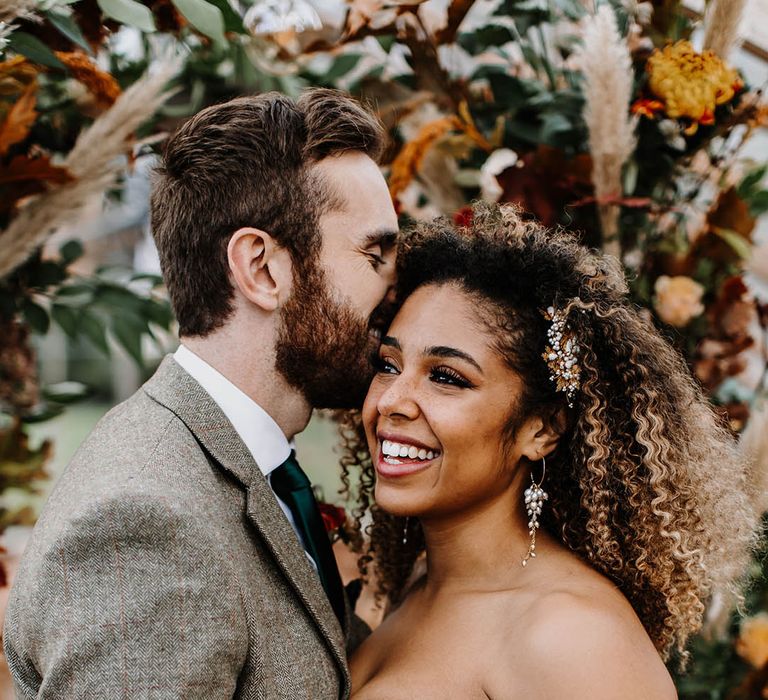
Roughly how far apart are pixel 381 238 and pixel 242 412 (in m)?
0.46

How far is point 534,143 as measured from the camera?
245cm

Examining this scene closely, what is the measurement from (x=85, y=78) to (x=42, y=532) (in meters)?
0.95

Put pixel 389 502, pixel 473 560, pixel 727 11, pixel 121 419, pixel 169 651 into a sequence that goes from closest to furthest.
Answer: pixel 169 651
pixel 121 419
pixel 389 502
pixel 473 560
pixel 727 11

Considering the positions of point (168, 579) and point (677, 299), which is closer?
point (168, 579)

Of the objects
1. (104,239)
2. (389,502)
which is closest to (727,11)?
(389,502)

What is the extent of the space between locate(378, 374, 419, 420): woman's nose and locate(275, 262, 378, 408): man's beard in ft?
0.39

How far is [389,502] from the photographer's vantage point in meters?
1.78

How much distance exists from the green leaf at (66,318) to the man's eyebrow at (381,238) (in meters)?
0.81

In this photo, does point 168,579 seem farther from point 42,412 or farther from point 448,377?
point 42,412

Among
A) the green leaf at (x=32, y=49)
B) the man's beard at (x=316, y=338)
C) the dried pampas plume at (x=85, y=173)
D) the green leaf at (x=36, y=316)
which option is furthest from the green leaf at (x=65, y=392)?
the green leaf at (x=32, y=49)

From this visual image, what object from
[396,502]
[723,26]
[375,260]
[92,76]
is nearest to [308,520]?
[396,502]

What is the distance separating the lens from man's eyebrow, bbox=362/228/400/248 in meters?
1.85

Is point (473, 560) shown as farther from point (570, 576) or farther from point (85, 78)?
point (85, 78)

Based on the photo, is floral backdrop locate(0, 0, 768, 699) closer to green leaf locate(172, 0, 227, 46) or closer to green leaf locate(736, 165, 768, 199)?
green leaf locate(736, 165, 768, 199)
